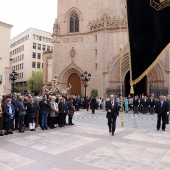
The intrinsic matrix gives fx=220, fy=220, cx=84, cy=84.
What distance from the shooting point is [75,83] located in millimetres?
32094

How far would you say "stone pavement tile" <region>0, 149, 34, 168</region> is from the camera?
5789 mm

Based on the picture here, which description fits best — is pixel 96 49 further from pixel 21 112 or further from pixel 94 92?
pixel 21 112

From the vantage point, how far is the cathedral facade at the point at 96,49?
2819cm

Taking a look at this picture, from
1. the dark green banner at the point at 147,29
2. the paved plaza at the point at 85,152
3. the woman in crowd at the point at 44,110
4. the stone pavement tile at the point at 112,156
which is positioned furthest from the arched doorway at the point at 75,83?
the dark green banner at the point at 147,29

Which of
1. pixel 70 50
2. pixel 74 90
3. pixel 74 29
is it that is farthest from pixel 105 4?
pixel 74 90

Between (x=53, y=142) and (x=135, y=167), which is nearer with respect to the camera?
(x=135, y=167)

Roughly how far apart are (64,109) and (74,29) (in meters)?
22.2

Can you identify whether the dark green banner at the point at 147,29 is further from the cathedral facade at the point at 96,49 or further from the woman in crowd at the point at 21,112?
Result: the cathedral facade at the point at 96,49

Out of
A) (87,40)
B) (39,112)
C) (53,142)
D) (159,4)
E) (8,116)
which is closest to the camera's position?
(159,4)

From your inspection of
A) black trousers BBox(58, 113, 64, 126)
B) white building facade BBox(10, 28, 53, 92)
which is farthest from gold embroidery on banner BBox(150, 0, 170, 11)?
white building facade BBox(10, 28, 53, 92)

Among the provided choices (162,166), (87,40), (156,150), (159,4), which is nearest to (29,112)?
(156,150)

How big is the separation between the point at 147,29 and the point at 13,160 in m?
4.90

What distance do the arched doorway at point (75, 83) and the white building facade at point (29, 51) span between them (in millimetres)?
33891

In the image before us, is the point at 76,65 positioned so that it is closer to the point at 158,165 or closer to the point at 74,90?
the point at 74,90
